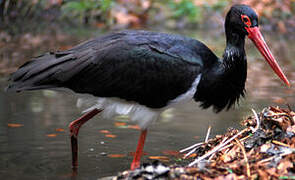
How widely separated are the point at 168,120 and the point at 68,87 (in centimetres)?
201

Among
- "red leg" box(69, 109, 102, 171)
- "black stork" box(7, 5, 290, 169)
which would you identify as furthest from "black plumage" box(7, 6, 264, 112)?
"red leg" box(69, 109, 102, 171)

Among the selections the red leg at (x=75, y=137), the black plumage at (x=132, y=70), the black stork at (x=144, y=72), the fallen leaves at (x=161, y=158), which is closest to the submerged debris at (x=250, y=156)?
the fallen leaves at (x=161, y=158)

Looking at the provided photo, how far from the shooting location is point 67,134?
546cm

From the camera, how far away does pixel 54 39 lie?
12.3 meters

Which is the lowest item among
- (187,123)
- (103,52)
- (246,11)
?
(187,123)

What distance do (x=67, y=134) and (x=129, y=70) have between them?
1.45 metres

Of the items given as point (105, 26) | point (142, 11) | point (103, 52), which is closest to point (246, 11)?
point (103, 52)

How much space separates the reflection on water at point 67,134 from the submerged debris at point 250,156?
921 mm

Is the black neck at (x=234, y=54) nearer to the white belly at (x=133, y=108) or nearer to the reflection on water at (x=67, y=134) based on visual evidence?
the white belly at (x=133, y=108)

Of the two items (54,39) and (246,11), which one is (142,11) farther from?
(246,11)

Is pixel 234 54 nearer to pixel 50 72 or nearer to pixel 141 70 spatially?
pixel 141 70

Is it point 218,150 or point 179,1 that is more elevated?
point 179,1

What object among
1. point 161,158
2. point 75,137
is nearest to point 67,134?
point 75,137

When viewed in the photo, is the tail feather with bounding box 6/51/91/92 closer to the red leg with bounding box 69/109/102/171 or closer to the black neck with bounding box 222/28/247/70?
the red leg with bounding box 69/109/102/171
